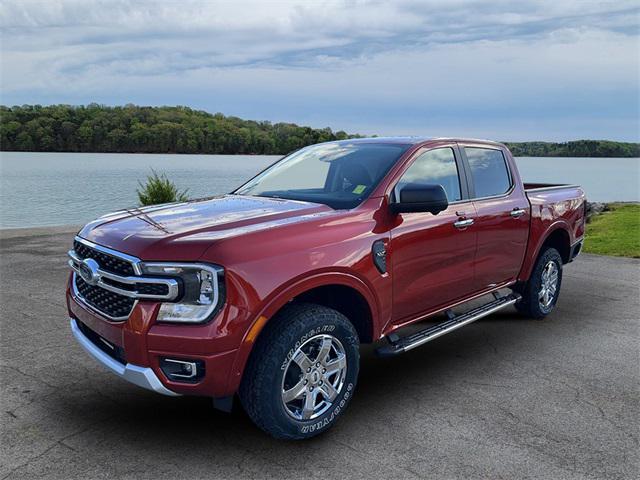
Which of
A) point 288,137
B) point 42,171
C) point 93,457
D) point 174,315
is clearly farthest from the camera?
point 42,171

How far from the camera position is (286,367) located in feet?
10.7

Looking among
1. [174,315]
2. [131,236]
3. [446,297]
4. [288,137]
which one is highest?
[288,137]

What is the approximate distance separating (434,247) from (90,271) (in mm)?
2472

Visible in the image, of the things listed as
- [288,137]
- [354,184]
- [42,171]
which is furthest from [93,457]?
[42,171]

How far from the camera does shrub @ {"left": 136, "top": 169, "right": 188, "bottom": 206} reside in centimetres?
1495

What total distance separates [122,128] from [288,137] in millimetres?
22629

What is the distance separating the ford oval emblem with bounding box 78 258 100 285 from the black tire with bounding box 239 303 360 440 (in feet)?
3.52

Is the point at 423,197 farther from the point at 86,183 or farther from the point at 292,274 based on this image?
the point at 86,183

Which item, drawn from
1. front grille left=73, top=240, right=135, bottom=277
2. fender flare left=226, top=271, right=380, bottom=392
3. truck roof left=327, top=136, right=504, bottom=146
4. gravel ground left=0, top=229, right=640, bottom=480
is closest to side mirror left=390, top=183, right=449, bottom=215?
fender flare left=226, top=271, right=380, bottom=392

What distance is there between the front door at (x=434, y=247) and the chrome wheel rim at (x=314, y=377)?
691mm

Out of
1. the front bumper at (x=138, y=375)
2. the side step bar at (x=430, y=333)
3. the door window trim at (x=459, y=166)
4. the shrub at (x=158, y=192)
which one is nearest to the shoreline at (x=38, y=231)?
the shrub at (x=158, y=192)

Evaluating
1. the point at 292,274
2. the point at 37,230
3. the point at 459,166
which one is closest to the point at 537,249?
the point at 459,166

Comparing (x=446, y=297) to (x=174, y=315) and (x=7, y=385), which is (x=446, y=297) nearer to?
(x=174, y=315)

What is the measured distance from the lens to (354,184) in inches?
170
